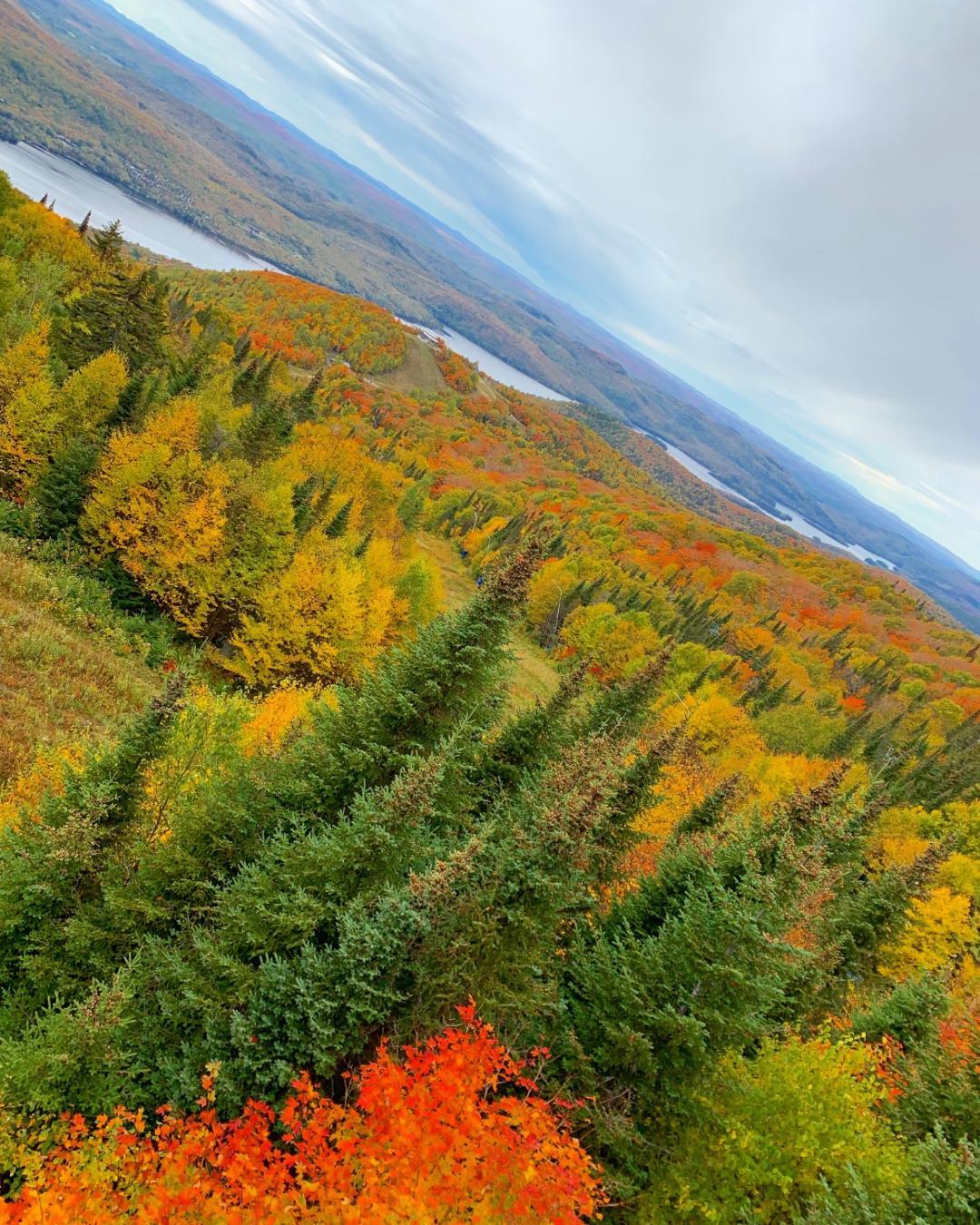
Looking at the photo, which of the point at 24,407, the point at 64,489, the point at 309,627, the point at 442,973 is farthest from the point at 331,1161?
the point at 24,407

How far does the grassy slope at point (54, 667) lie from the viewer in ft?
90.0

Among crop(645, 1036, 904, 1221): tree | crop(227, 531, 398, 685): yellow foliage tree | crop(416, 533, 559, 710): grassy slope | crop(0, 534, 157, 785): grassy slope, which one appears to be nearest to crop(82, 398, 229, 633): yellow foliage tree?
crop(227, 531, 398, 685): yellow foliage tree

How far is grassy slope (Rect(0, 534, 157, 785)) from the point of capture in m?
27.4

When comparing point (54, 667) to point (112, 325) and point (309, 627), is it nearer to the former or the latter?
point (309, 627)

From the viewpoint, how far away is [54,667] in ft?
105

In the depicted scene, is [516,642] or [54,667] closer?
[54,667]

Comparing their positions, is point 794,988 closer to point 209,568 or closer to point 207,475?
point 209,568

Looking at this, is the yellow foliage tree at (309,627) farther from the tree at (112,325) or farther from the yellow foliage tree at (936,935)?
the yellow foliage tree at (936,935)

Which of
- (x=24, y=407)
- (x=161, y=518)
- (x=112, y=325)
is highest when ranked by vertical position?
(x=112, y=325)

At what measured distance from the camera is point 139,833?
59.0ft

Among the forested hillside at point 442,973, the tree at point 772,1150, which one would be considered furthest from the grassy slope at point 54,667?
the tree at point 772,1150

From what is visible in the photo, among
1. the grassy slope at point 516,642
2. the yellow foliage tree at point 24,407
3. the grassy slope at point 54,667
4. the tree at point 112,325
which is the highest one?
the tree at point 112,325

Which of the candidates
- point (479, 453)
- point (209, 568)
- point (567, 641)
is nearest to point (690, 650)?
point (567, 641)

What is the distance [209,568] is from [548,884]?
129ft
